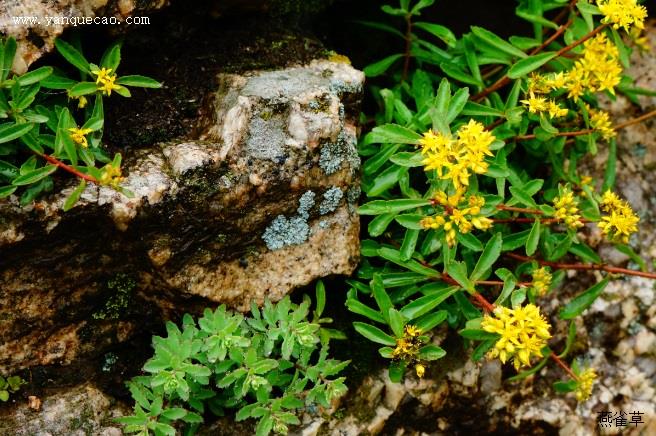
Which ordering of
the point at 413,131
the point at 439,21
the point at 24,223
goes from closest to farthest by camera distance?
the point at 24,223 → the point at 413,131 → the point at 439,21

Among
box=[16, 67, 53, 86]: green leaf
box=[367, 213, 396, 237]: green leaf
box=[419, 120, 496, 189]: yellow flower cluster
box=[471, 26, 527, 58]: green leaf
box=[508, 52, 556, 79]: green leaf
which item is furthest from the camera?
box=[471, 26, 527, 58]: green leaf

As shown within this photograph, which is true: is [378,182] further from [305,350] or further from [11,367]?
[11,367]

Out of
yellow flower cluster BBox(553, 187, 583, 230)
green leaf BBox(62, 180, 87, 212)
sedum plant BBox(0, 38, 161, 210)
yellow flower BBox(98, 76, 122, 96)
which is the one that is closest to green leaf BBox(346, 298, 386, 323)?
yellow flower cluster BBox(553, 187, 583, 230)

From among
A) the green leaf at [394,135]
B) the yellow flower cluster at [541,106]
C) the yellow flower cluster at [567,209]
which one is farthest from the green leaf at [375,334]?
the yellow flower cluster at [541,106]

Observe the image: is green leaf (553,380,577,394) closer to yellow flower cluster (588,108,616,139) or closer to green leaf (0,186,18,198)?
yellow flower cluster (588,108,616,139)

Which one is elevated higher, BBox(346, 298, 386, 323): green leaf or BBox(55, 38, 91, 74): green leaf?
BBox(55, 38, 91, 74): green leaf

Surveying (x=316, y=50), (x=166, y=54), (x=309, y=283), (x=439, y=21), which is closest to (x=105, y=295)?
(x=309, y=283)

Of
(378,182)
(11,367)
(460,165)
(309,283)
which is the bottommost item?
(11,367)
